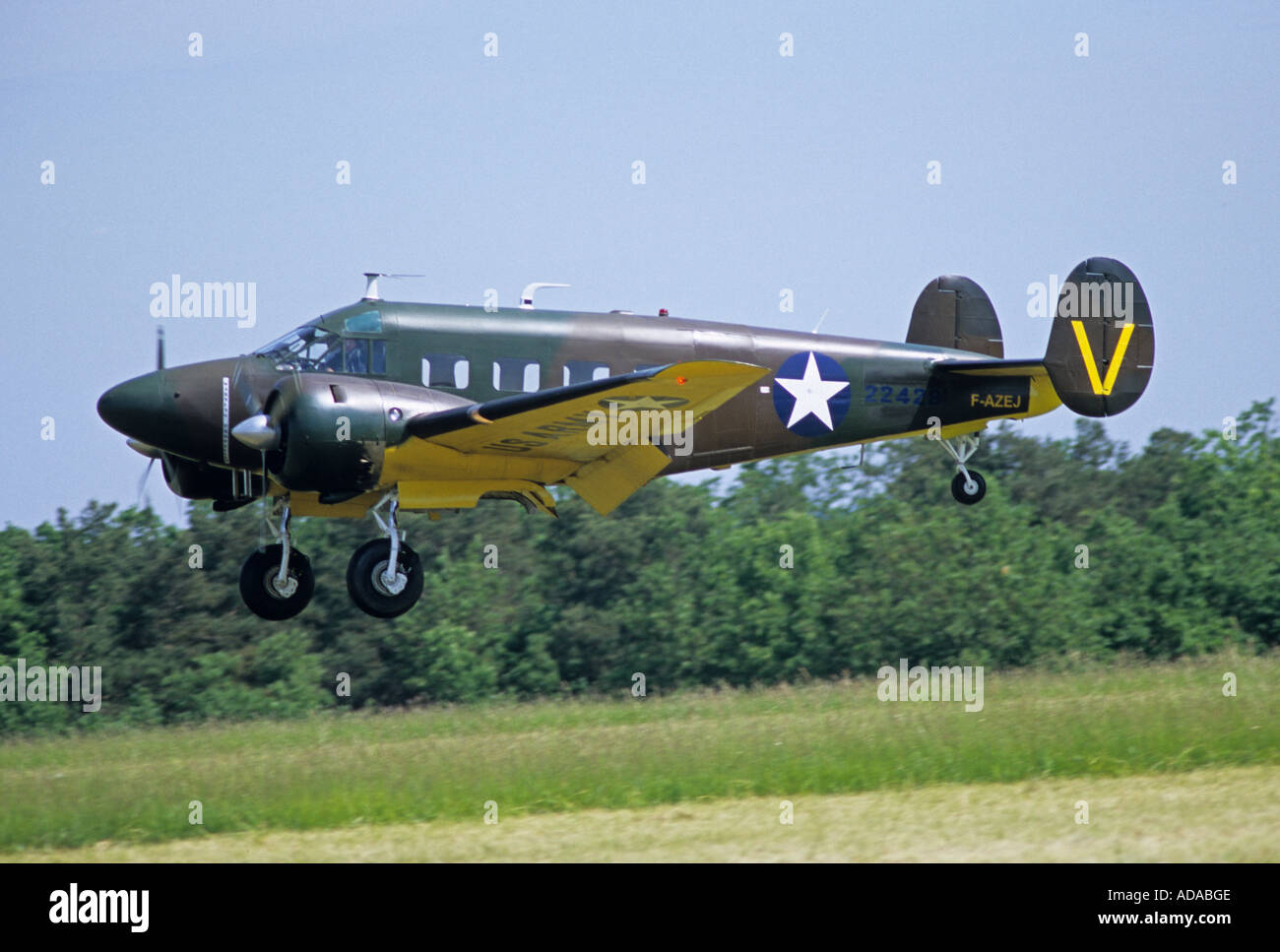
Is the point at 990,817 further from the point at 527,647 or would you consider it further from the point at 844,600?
the point at 527,647

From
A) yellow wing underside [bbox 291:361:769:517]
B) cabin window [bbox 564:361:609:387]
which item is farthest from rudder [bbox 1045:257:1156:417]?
cabin window [bbox 564:361:609:387]

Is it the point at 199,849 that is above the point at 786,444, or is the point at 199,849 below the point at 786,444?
below

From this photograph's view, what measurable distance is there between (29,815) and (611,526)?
31.9m

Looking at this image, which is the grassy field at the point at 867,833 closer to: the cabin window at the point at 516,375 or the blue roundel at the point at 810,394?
the cabin window at the point at 516,375

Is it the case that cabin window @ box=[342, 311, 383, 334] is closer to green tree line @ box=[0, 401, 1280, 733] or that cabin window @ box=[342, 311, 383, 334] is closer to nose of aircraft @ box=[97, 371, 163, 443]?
nose of aircraft @ box=[97, 371, 163, 443]

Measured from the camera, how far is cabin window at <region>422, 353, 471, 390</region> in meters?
15.1

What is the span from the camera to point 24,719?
32.1 meters

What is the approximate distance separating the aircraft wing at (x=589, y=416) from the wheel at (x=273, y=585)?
2.83m

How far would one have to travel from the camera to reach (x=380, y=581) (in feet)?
50.0

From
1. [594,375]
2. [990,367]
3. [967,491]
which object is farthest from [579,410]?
[967,491]

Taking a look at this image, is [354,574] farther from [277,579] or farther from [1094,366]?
[1094,366]

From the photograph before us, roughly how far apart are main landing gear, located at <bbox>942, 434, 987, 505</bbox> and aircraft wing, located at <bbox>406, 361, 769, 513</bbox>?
199 inches

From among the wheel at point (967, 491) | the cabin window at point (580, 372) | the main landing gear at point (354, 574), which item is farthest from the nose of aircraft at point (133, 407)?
the wheel at point (967, 491)

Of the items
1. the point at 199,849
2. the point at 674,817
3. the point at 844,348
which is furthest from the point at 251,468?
the point at 844,348
